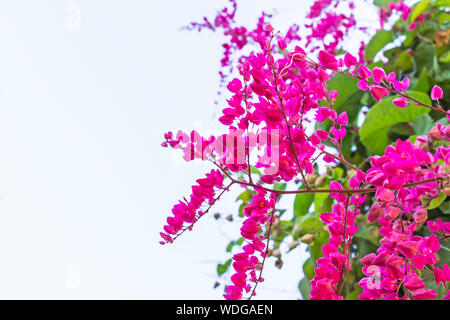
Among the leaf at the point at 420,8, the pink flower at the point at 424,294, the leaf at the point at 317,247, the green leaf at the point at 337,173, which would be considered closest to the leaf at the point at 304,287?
the leaf at the point at 317,247

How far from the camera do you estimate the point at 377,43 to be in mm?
859

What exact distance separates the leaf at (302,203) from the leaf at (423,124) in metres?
0.21

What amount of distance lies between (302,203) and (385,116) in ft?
0.71

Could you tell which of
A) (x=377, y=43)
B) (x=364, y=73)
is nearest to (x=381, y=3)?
(x=377, y=43)

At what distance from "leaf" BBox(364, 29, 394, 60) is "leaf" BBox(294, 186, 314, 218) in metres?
0.32

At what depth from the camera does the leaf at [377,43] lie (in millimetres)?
853

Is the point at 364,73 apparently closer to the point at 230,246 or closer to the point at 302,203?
the point at 302,203

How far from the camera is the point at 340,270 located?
363mm

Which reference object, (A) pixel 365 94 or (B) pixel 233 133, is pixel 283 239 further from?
(B) pixel 233 133

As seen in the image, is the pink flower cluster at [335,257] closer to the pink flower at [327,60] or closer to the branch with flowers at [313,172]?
the branch with flowers at [313,172]

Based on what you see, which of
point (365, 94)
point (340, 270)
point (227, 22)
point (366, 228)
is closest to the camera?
point (340, 270)

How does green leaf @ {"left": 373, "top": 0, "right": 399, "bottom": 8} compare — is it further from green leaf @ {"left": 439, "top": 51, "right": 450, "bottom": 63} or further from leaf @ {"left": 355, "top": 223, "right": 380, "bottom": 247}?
leaf @ {"left": 355, "top": 223, "right": 380, "bottom": 247}
